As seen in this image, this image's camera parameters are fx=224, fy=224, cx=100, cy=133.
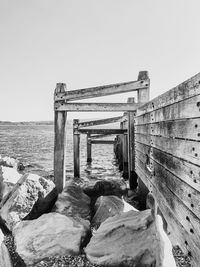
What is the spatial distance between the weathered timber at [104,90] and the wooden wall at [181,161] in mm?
2331

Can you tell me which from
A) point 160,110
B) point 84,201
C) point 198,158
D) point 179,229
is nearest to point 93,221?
point 84,201

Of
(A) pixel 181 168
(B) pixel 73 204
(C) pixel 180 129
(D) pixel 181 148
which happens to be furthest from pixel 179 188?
(B) pixel 73 204

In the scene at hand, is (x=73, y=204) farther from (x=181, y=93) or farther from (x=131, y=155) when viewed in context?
(x=181, y=93)

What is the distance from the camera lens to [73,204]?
4.95 metres

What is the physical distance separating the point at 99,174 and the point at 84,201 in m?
6.11

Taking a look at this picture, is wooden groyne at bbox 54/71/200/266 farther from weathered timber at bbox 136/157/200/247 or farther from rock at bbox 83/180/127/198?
rock at bbox 83/180/127/198

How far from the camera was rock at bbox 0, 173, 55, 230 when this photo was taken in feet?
12.9

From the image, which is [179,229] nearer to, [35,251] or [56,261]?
[56,261]

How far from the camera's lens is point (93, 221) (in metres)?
4.44

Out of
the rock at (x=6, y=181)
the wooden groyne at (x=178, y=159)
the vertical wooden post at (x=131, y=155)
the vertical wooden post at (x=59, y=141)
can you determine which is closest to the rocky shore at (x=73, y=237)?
the wooden groyne at (x=178, y=159)

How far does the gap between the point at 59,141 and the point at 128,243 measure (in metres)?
3.54

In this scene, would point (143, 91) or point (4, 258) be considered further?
point (143, 91)

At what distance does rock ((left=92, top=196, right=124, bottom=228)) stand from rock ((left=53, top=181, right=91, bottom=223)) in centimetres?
31

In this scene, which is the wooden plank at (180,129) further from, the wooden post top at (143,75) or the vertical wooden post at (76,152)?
the vertical wooden post at (76,152)
